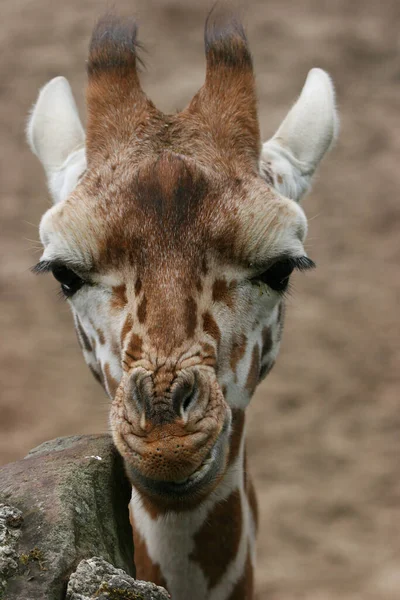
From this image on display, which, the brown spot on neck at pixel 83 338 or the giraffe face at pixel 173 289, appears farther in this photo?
the brown spot on neck at pixel 83 338

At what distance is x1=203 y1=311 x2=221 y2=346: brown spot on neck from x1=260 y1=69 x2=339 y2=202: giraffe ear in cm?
121

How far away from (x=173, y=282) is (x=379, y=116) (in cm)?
991

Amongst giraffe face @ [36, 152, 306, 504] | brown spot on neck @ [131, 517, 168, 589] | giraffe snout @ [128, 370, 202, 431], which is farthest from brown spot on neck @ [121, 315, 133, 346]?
brown spot on neck @ [131, 517, 168, 589]

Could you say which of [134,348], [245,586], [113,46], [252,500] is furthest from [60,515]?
[113,46]

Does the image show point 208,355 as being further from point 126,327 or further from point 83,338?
point 83,338

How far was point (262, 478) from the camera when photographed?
28.4 ft

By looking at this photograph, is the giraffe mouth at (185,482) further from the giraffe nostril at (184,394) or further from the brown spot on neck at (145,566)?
the brown spot on neck at (145,566)

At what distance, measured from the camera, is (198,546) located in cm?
383

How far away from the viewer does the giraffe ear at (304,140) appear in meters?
4.51

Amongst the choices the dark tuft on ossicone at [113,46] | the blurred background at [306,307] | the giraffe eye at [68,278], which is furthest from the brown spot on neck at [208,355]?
the blurred background at [306,307]

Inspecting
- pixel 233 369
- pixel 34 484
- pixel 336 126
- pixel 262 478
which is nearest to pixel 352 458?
pixel 262 478

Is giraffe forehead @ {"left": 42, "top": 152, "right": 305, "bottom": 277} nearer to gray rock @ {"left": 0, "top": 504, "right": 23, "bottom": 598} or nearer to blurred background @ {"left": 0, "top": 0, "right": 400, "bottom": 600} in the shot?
gray rock @ {"left": 0, "top": 504, "right": 23, "bottom": 598}

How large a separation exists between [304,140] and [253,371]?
1386mm

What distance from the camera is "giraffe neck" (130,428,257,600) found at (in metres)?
3.79
